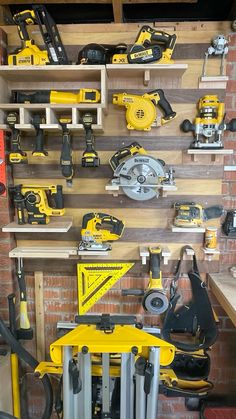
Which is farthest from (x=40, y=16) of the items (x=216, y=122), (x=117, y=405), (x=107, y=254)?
(x=117, y=405)

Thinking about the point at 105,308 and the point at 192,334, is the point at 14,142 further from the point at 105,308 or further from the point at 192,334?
the point at 192,334

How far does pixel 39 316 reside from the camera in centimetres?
201

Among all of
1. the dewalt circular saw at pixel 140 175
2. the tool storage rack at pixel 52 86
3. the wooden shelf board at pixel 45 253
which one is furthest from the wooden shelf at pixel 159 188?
the wooden shelf board at pixel 45 253

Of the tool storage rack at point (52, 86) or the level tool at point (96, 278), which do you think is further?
the level tool at point (96, 278)

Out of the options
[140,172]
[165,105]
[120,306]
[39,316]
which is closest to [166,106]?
[165,105]

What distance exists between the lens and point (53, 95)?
168 cm

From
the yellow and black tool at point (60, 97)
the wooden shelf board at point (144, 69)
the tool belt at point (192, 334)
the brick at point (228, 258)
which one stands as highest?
the wooden shelf board at point (144, 69)

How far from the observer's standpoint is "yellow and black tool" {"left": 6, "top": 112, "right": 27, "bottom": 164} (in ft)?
5.55

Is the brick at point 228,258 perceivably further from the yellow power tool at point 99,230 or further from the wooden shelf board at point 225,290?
the yellow power tool at point 99,230

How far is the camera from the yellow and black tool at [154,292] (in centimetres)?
171

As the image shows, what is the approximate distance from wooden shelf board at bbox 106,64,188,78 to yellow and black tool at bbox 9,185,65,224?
0.71m

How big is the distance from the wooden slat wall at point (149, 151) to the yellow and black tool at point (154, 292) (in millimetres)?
146

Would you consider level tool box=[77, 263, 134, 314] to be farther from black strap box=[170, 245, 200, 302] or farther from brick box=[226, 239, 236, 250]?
brick box=[226, 239, 236, 250]

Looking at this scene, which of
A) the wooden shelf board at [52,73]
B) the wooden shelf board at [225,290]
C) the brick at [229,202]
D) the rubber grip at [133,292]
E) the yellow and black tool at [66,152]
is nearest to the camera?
the wooden shelf board at [225,290]
